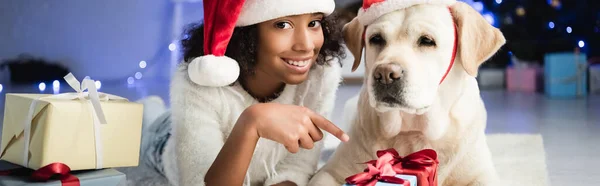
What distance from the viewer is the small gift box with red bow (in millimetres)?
1225

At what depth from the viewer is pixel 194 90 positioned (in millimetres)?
1699

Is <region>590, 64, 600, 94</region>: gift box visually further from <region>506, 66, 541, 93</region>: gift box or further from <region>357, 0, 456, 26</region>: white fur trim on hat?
<region>357, 0, 456, 26</region>: white fur trim on hat

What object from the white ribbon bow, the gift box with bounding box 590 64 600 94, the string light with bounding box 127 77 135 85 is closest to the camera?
the white ribbon bow

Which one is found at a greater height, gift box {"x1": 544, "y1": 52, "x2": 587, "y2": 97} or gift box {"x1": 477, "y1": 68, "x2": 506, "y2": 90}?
gift box {"x1": 544, "y1": 52, "x2": 587, "y2": 97}

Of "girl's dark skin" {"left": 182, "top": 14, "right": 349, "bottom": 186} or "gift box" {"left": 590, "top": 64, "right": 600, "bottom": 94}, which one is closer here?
"girl's dark skin" {"left": 182, "top": 14, "right": 349, "bottom": 186}

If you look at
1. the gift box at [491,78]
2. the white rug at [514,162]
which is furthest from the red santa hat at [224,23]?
the gift box at [491,78]

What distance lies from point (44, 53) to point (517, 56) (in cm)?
362

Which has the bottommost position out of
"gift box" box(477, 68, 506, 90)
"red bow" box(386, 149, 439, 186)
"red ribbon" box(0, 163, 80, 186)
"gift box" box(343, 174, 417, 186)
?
"gift box" box(477, 68, 506, 90)

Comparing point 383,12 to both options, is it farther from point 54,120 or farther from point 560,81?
point 560,81

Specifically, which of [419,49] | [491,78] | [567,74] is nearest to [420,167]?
[419,49]

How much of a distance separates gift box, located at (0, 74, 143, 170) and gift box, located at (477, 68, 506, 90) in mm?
4483

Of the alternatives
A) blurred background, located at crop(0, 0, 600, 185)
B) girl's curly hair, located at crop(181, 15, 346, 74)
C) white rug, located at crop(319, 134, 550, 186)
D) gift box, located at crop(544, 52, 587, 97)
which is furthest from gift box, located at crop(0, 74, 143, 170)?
gift box, located at crop(544, 52, 587, 97)

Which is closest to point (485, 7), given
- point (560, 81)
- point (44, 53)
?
point (560, 81)

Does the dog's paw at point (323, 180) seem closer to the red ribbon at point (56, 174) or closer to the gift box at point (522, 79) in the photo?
the red ribbon at point (56, 174)
